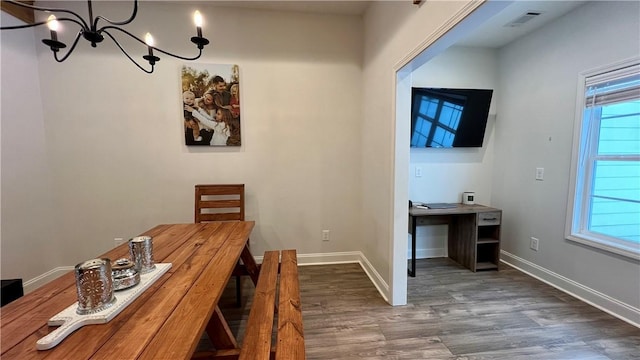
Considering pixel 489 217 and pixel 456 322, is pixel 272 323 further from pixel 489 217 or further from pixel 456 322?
pixel 489 217

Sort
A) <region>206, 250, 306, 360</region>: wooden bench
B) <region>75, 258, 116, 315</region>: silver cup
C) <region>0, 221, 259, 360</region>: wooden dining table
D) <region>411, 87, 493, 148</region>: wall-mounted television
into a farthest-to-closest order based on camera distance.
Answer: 1. <region>411, 87, 493, 148</region>: wall-mounted television
2. <region>206, 250, 306, 360</region>: wooden bench
3. <region>75, 258, 116, 315</region>: silver cup
4. <region>0, 221, 259, 360</region>: wooden dining table

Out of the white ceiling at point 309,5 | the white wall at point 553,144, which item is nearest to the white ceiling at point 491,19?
the white ceiling at point 309,5

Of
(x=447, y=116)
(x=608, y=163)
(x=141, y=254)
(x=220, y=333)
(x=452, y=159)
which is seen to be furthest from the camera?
(x=452, y=159)

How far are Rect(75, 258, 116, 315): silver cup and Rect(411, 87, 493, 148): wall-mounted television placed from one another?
294 centimetres

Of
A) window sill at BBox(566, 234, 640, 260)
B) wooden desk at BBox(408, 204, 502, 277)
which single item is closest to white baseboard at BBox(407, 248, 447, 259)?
wooden desk at BBox(408, 204, 502, 277)

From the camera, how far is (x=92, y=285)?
961mm

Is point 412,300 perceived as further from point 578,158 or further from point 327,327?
point 578,158

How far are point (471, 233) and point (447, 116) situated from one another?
4.38 feet

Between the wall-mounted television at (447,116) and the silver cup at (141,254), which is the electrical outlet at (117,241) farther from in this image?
the wall-mounted television at (447,116)

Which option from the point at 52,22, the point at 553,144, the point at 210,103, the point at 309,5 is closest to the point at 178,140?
the point at 210,103

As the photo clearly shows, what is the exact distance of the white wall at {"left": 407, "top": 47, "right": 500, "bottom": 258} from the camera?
10.6 feet

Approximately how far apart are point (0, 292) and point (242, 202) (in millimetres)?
1646

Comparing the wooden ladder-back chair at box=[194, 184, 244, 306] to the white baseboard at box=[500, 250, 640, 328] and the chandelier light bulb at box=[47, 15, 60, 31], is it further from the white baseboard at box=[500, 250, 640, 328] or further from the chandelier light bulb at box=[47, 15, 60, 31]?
the white baseboard at box=[500, 250, 640, 328]

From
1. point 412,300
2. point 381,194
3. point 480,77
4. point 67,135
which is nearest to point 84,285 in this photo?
point 381,194
